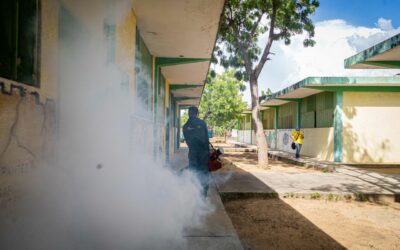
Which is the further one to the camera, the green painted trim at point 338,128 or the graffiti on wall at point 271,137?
the graffiti on wall at point 271,137

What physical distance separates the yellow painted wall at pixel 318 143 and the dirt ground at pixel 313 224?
7.96 meters

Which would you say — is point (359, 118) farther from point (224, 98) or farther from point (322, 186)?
point (224, 98)

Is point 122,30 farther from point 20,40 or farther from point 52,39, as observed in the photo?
point 20,40

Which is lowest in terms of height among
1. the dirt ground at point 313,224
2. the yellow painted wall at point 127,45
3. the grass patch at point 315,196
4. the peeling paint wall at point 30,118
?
the dirt ground at point 313,224

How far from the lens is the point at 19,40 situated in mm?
2133

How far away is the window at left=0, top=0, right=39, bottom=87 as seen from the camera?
6.51ft

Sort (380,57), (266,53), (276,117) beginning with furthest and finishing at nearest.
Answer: (276,117) < (266,53) < (380,57)

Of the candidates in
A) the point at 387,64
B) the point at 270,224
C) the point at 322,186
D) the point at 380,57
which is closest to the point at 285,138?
the point at 387,64

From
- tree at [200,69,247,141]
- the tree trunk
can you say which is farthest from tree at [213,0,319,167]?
tree at [200,69,247,141]

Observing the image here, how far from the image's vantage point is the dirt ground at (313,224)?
3780mm

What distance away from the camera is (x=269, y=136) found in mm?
23812

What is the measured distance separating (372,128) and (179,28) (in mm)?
10769

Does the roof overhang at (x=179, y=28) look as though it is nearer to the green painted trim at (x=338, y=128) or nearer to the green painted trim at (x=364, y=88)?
the green painted trim at (x=364, y=88)

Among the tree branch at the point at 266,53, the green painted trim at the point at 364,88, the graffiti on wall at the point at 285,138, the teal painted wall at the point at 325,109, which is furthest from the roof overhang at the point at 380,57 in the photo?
the graffiti on wall at the point at 285,138
